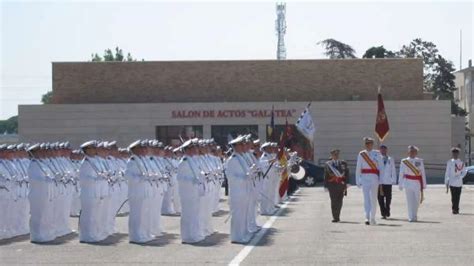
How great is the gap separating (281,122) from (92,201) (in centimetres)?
3838

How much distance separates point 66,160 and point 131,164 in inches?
99.1

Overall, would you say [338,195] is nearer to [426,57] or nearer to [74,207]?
[74,207]

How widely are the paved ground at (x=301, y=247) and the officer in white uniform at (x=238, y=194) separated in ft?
1.20

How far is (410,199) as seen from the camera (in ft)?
74.1

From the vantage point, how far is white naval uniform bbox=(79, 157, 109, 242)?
18422 millimetres


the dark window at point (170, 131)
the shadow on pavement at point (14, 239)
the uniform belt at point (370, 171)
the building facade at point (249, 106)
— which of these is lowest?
the shadow on pavement at point (14, 239)

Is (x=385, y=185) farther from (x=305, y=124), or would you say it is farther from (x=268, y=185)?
(x=305, y=124)

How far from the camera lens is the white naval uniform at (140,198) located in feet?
59.8

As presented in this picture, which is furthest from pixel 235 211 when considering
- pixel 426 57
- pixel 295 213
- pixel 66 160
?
pixel 426 57

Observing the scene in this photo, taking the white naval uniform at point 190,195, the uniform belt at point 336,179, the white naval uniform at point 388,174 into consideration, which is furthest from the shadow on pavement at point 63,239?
the white naval uniform at point 388,174

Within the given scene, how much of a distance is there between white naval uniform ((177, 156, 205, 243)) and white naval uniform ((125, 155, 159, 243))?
2.20 ft

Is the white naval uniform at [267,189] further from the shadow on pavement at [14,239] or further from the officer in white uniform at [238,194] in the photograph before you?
the shadow on pavement at [14,239]

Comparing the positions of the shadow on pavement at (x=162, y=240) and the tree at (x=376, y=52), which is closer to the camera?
the shadow on pavement at (x=162, y=240)

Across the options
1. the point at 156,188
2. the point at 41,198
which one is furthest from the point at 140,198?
the point at 41,198
